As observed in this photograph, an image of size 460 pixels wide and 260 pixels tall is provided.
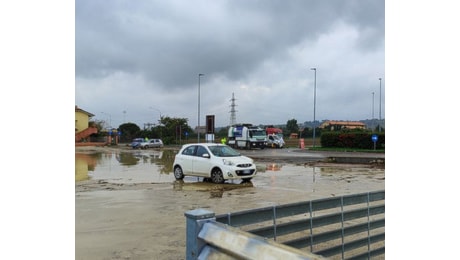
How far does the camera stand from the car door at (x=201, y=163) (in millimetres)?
14710

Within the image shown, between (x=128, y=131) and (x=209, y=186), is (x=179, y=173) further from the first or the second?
(x=128, y=131)

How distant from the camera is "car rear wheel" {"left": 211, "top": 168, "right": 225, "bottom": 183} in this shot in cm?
1437

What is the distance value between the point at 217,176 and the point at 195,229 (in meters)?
12.3

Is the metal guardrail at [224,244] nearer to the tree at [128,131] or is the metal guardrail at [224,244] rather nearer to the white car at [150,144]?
the white car at [150,144]

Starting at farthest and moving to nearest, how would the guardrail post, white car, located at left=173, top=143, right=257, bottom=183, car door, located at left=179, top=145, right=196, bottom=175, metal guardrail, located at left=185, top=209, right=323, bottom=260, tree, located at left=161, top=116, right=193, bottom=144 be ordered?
1. tree, located at left=161, top=116, right=193, bottom=144
2. car door, located at left=179, top=145, right=196, bottom=175
3. white car, located at left=173, top=143, right=257, bottom=183
4. the guardrail post
5. metal guardrail, located at left=185, top=209, right=323, bottom=260

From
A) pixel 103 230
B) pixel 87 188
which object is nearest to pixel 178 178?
pixel 87 188

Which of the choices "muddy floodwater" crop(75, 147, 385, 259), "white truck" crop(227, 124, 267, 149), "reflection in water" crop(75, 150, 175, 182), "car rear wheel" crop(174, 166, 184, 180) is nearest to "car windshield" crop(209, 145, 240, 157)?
"muddy floodwater" crop(75, 147, 385, 259)

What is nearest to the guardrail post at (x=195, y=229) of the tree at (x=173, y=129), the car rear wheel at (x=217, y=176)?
the car rear wheel at (x=217, y=176)

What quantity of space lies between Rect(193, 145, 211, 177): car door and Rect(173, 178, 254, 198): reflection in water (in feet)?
1.22

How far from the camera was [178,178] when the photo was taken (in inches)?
624

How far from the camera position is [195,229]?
87.4 inches

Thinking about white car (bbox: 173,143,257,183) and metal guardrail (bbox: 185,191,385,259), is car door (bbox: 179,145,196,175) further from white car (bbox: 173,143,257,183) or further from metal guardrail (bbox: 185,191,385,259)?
metal guardrail (bbox: 185,191,385,259)
